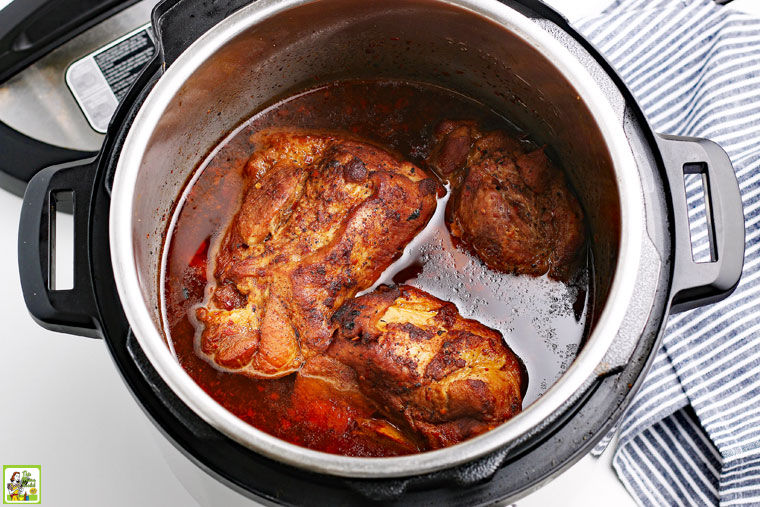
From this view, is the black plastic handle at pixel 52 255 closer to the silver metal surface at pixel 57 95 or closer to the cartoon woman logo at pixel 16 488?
the silver metal surface at pixel 57 95

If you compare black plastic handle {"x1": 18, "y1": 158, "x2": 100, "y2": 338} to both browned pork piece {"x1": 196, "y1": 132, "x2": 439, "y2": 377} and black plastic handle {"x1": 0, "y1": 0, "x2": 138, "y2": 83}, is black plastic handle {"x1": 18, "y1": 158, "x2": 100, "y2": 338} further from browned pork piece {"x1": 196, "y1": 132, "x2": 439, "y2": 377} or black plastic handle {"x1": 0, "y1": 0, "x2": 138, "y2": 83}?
black plastic handle {"x1": 0, "y1": 0, "x2": 138, "y2": 83}

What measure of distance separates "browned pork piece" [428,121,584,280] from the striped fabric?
471mm

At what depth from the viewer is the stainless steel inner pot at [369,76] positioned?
102cm

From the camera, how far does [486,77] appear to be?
1.46m

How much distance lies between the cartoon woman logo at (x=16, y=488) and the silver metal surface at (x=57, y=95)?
819 mm

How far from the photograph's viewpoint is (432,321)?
1303mm

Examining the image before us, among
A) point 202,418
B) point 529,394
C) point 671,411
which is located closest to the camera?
point 202,418

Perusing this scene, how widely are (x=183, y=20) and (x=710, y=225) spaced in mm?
1007

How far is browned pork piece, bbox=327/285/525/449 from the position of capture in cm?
125

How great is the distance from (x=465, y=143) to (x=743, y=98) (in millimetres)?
769

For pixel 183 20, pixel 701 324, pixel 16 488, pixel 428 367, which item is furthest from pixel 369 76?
pixel 16 488

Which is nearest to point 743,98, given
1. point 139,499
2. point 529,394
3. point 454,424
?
point 529,394

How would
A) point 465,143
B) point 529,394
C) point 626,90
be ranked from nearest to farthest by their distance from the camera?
point 626,90
point 529,394
point 465,143

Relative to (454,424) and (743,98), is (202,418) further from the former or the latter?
(743,98)
